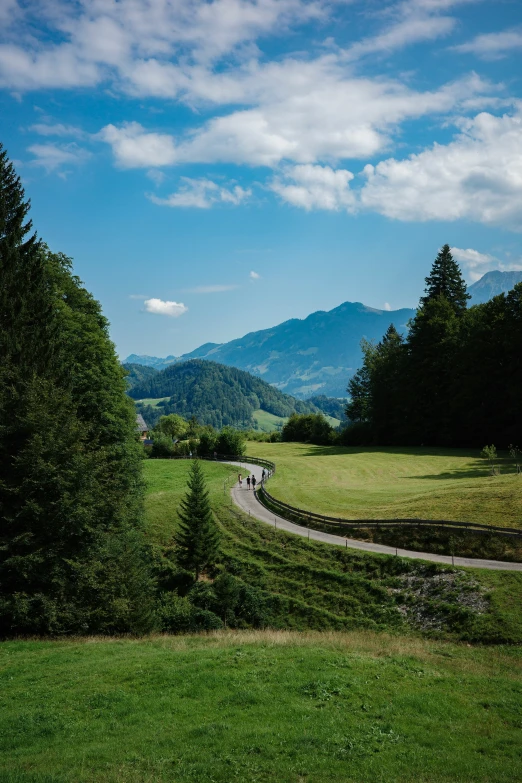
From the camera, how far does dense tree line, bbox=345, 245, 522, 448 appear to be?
226ft

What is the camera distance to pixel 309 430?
10300 cm

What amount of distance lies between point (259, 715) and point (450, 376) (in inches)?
2839

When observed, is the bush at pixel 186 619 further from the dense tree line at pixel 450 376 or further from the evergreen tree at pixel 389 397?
the evergreen tree at pixel 389 397

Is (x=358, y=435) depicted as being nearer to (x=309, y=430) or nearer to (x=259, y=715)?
(x=309, y=430)

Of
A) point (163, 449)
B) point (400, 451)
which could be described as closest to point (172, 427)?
point (163, 449)

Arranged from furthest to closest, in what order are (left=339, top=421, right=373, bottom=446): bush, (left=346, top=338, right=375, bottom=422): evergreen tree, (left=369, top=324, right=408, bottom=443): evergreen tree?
(left=346, top=338, right=375, bottom=422): evergreen tree < (left=339, top=421, right=373, bottom=446): bush < (left=369, top=324, right=408, bottom=443): evergreen tree

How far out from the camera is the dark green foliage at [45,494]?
2178cm

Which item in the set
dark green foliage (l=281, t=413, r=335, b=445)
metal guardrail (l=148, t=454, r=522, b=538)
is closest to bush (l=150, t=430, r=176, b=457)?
dark green foliage (l=281, t=413, r=335, b=445)

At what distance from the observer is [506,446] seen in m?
69.4

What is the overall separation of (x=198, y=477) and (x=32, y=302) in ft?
57.7

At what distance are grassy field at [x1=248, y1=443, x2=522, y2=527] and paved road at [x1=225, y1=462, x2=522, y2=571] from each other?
2.54m

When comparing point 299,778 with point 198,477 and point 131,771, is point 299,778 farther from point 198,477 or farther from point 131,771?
point 198,477

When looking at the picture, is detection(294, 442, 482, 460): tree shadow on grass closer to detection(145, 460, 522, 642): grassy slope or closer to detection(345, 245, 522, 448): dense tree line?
detection(345, 245, 522, 448): dense tree line

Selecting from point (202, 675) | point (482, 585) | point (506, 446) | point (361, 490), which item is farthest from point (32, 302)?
point (506, 446)
